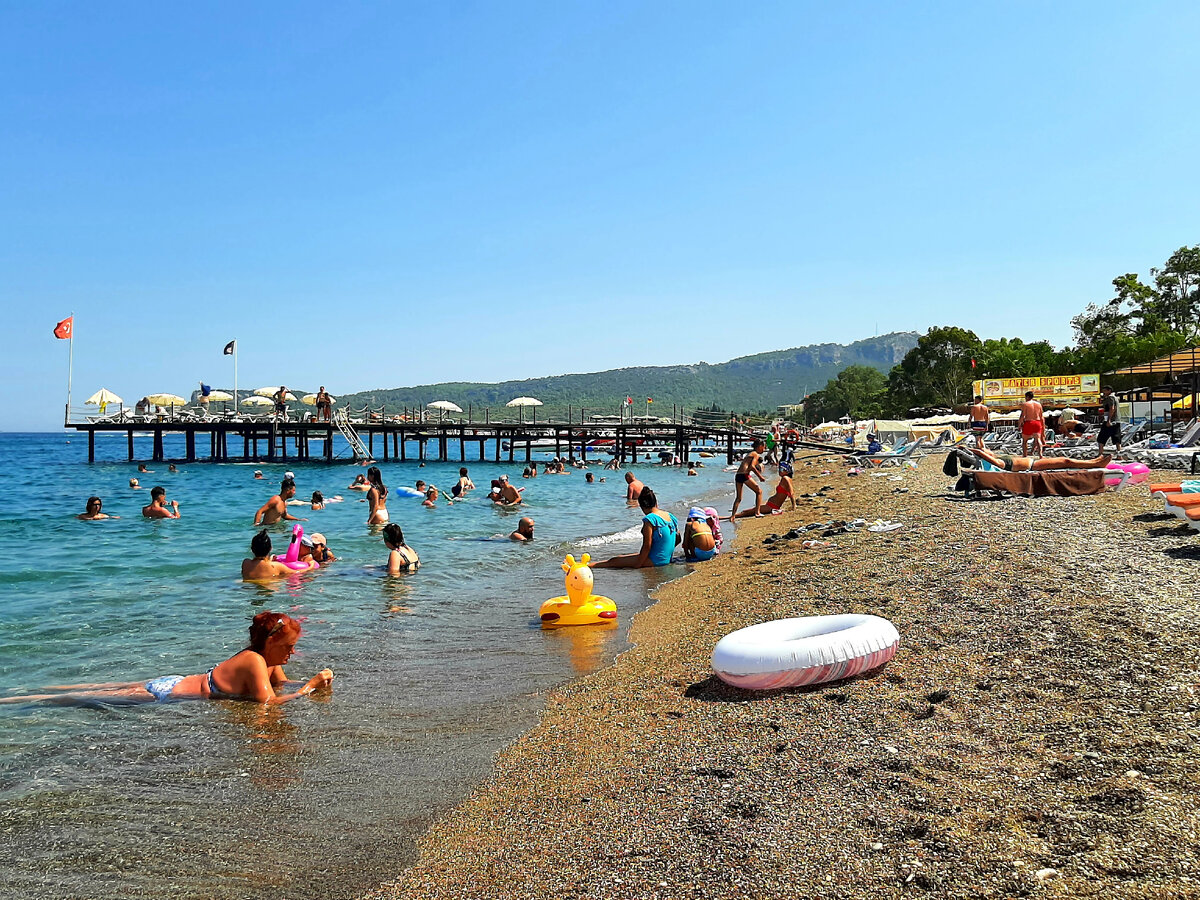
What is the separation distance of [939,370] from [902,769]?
73.4 m

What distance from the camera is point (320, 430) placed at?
49.0m

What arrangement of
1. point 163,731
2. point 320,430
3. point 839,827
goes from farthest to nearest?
point 320,430 → point 163,731 → point 839,827

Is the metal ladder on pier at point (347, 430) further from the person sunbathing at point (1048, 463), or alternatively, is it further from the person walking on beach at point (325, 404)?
the person sunbathing at point (1048, 463)

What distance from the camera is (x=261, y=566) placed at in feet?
34.5

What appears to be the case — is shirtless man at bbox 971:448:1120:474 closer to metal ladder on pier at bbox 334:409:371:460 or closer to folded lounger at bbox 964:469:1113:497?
folded lounger at bbox 964:469:1113:497

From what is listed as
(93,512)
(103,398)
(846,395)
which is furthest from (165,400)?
(846,395)

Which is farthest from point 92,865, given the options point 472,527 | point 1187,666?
point 472,527

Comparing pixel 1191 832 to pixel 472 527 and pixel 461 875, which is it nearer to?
pixel 461 875

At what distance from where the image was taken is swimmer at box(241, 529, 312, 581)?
10406mm

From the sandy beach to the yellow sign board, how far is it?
37.9 meters

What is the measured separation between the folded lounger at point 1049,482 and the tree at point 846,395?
92.2 meters

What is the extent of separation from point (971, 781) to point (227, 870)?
10.4 feet

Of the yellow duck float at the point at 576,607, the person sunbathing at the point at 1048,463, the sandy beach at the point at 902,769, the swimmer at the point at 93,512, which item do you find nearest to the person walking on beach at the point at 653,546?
the yellow duck float at the point at 576,607

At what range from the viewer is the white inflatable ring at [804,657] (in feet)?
15.7
